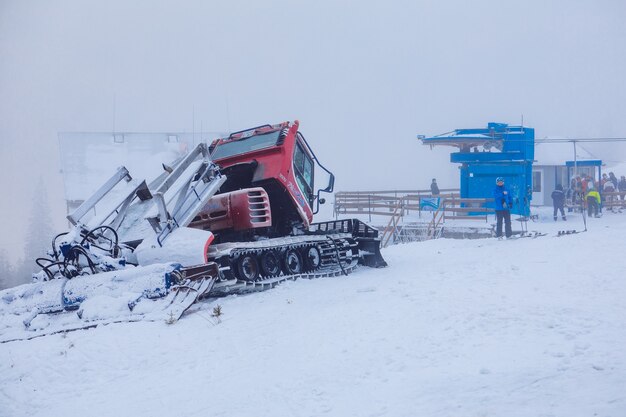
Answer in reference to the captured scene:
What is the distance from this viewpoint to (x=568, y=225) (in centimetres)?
2188

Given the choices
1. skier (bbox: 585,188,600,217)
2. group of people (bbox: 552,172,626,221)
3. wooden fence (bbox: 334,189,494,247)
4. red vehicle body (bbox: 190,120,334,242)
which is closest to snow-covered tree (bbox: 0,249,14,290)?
wooden fence (bbox: 334,189,494,247)

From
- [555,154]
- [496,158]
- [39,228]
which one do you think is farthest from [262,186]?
[39,228]

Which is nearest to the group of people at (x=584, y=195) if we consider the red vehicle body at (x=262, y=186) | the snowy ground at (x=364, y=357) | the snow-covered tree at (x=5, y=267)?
the red vehicle body at (x=262, y=186)

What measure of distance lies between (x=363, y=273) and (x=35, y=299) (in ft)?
19.3

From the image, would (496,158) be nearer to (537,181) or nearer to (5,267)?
(537,181)

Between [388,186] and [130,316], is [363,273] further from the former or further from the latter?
[388,186]

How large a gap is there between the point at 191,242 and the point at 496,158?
18.1m

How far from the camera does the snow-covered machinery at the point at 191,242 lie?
7.34 metres

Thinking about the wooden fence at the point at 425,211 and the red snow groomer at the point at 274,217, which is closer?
the red snow groomer at the point at 274,217

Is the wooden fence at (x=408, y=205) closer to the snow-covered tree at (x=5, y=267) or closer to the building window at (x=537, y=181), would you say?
the building window at (x=537, y=181)

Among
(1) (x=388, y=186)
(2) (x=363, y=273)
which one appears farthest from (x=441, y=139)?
(1) (x=388, y=186)

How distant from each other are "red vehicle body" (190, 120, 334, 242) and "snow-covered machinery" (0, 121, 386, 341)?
0.02 metres

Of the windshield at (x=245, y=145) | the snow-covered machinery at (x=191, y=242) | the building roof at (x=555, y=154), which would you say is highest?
the building roof at (x=555, y=154)

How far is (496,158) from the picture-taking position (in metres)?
23.7
